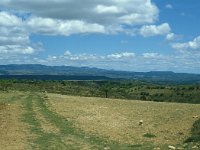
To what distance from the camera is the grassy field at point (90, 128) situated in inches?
942

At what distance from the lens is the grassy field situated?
23930 mm

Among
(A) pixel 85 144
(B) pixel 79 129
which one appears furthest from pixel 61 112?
(A) pixel 85 144

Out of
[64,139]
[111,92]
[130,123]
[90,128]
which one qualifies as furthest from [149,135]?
[111,92]

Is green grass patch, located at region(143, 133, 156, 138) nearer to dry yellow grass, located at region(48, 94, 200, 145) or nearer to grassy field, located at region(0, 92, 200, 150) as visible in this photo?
grassy field, located at region(0, 92, 200, 150)

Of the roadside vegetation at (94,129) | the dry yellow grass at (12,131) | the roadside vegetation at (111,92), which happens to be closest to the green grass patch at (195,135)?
the roadside vegetation at (94,129)

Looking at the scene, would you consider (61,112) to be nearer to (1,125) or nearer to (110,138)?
(1,125)

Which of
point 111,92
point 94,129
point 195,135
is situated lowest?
point 111,92

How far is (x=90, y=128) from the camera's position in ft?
101

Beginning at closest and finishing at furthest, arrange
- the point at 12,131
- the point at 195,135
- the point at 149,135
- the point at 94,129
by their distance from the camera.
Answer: the point at 195,135 < the point at 149,135 < the point at 12,131 < the point at 94,129

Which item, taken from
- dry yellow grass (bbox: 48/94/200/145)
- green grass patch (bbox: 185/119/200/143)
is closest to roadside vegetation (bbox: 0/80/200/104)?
dry yellow grass (bbox: 48/94/200/145)

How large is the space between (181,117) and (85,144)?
589 inches

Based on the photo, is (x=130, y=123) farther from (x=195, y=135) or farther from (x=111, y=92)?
(x=111, y=92)

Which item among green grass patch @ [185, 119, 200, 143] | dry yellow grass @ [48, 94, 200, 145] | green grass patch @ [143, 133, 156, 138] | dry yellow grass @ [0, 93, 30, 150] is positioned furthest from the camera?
green grass patch @ [143, 133, 156, 138]

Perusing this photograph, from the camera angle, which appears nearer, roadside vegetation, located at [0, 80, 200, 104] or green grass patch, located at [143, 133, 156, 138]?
green grass patch, located at [143, 133, 156, 138]
